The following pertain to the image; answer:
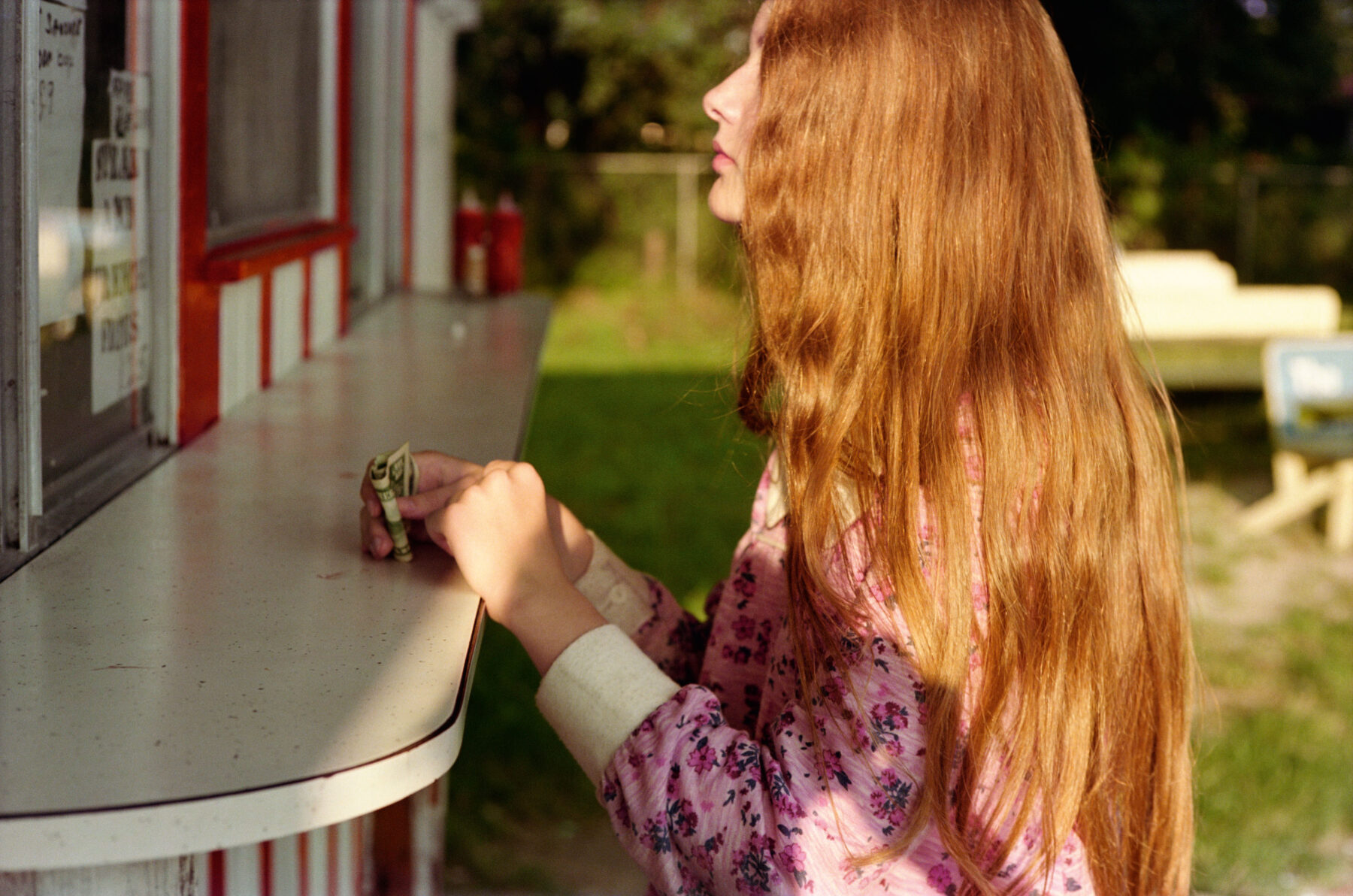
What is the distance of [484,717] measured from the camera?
12.7 feet

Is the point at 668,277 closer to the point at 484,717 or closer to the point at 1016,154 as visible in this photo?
the point at 484,717

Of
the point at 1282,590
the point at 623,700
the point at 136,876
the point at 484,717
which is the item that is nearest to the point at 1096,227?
the point at 623,700

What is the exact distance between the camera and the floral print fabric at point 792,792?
3.81ft

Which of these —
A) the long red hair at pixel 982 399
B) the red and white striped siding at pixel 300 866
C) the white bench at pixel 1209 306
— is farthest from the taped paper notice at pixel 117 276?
the white bench at pixel 1209 306

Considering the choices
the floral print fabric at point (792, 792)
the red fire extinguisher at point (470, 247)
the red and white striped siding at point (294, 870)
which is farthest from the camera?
the red fire extinguisher at point (470, 247)

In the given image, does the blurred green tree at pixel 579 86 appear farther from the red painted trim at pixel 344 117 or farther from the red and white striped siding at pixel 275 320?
the red and white striped siding at pixel 275 320

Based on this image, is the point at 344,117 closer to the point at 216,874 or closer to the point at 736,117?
the point at 736,117

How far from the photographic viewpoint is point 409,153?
16.4 ft

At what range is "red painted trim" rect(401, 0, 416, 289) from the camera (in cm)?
461

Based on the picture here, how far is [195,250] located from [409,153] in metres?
3.13

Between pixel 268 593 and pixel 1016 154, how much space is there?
2.74 feet

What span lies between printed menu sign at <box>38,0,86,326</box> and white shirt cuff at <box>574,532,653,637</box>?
669 millimetres

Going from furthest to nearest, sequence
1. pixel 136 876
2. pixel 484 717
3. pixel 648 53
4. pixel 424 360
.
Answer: pixel 648 53 → pixel 484 717 → pixel 424 360 → pixel 136 876

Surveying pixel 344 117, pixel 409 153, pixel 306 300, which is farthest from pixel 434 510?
pixel 409 153
